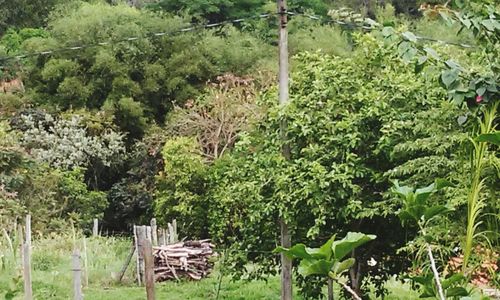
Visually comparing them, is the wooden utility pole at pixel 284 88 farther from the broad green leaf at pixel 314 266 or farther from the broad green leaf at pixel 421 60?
the broad green leaf at pixel 314 266

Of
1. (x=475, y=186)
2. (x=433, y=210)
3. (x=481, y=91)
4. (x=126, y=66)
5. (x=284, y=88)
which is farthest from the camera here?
(x=126, y=66)

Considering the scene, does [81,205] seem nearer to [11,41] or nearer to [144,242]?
[11,41]

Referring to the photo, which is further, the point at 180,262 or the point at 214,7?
the point at 214,7

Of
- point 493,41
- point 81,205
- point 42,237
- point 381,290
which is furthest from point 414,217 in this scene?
point 81,205

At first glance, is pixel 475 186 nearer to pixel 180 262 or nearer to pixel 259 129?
pixel 259 129

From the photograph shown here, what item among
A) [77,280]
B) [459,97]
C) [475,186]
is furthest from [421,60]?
[77,280]

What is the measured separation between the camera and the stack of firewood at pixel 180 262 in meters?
10.8

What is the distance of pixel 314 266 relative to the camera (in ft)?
3.99

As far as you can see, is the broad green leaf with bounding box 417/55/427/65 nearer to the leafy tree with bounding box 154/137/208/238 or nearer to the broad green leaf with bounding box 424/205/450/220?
the broad green leaf with bounding box 424/205/450/220

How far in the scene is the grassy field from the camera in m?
9.11

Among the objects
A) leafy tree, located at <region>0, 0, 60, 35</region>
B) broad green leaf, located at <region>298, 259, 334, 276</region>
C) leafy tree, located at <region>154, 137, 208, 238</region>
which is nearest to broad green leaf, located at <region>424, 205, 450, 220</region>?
broad green leaf, located at <region>298, 259, 334, 276</region>

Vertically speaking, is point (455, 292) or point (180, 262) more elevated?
point (455, 292)

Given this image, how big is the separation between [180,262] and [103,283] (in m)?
1.30

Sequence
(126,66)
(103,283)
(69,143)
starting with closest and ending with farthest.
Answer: (103,283), (69,143), (126,66)
